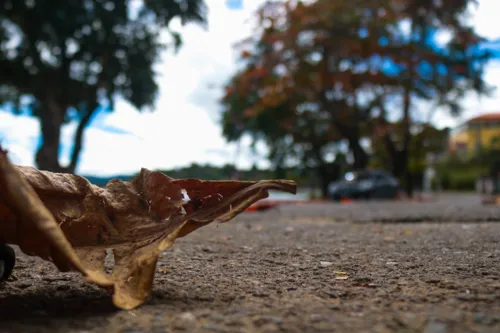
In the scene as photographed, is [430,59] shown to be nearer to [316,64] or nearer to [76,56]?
[316,64]

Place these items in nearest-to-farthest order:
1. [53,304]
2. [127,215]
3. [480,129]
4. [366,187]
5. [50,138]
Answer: [53,304], [127,215], [50,138], [366,187], [480,129]

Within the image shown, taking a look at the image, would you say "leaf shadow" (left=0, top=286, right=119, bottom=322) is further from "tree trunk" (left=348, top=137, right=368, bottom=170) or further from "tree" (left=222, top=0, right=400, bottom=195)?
"tree trunk" (left=348, top=137, right=368, bottom=170)

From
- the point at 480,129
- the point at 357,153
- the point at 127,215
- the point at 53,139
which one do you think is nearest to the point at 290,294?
the point at 127,215

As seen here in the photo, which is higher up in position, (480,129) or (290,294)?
(480,129)

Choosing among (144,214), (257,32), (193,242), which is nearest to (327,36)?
(257,32)

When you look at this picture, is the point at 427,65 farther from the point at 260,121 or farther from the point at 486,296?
the point at 486,296

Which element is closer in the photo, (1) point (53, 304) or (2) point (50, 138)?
(1) point (53, 304)
